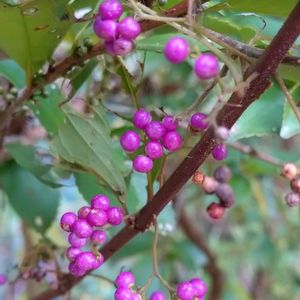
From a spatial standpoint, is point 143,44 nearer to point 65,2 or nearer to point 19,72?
point 65,2

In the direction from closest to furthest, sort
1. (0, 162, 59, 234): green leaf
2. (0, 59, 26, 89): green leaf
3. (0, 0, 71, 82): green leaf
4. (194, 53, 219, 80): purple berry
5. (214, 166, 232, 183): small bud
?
1. (194, 53, 219, 80): purple berry
2. (0, 0, 71, 82): green leaf
3. (214, 166, 232, 183): small bud
4. (0, 59, 26, 89): green leaf
5. (0, 162, 59, 234): green leaf

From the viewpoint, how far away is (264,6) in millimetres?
715

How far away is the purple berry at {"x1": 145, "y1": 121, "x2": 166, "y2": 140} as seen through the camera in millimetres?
596

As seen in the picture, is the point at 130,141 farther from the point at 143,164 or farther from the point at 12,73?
the point at 12,73

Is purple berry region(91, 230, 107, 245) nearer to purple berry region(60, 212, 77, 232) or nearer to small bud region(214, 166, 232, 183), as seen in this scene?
purple berry region(60, 212, 77, 232)

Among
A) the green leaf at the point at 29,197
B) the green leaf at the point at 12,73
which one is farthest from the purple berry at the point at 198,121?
the green leaf at the point at 29,197

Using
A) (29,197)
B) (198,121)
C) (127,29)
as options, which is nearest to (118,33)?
(127,29)

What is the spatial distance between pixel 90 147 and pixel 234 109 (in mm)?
274

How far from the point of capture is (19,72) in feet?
3.24

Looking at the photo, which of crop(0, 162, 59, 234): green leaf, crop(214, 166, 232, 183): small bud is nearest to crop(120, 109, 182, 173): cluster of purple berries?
crop(214, 166, 232, 183): small bud

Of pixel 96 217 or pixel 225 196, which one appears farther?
pixel 225 196

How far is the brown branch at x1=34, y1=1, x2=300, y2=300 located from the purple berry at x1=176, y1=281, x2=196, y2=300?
84mm

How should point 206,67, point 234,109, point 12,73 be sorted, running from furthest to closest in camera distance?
point 12,73
point 234,109
point 206,67

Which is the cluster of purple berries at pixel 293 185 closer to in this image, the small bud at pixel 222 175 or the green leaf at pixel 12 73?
the small bud at pixel 222 175
